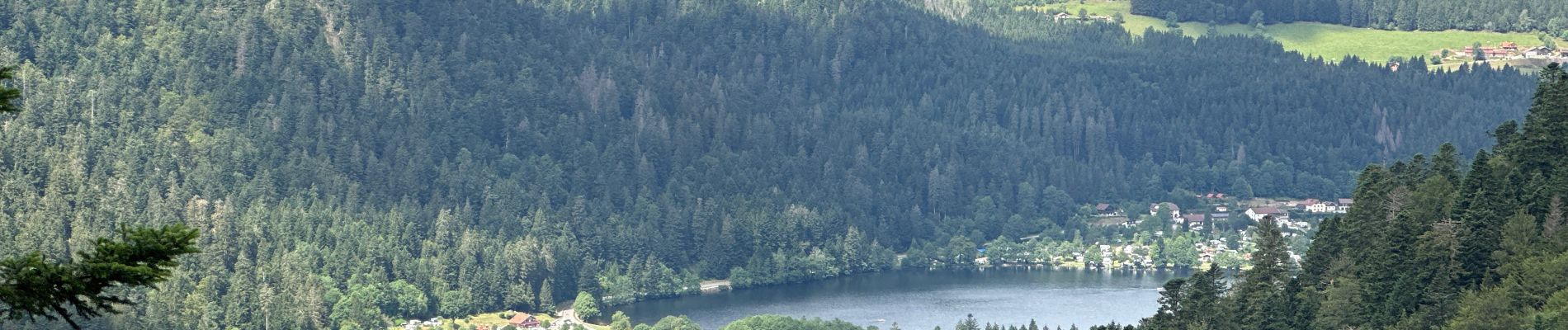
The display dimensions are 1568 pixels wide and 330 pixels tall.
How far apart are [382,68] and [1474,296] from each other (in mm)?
123456

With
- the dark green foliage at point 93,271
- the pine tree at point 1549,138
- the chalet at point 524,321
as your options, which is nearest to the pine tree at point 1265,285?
the pine tree at point 1549,138

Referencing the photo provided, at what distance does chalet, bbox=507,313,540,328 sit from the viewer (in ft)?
517

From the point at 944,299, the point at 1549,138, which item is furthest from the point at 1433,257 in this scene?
the point at 944,299

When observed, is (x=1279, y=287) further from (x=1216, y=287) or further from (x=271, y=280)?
(x=271, y=280)

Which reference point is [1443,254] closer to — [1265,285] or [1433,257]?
[1433,257]

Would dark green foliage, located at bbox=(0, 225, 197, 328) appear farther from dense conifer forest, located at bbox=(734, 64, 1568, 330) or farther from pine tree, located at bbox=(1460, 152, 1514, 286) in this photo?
Result: pine tree, located at bbox=(1460, 152, 1514, 286)

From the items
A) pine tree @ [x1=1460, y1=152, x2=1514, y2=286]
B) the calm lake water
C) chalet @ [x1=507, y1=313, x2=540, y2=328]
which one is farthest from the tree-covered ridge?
chalet @ [x1=507, y1=313, x2=540, y2=328]

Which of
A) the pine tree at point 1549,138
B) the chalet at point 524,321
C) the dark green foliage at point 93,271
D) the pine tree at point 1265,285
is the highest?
the dark green foliage at point 93,271

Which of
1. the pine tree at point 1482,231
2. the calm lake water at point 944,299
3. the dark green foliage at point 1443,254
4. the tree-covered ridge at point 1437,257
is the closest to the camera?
the dark green foliage at point 1443,254

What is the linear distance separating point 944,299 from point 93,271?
461ft

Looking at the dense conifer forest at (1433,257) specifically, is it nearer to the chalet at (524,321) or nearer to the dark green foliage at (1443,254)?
the dark green foliage at (1443,254)

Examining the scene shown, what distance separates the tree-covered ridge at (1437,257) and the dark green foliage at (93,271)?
54.3 meters

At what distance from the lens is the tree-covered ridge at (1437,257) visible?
85750 mm

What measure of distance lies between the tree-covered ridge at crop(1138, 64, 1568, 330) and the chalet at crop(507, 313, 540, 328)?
56955 mm
